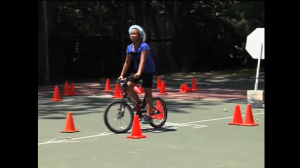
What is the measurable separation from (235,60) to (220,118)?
916 inches

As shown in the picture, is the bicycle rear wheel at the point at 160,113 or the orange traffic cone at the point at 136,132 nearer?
the orange traffic cone at the point at 136,132

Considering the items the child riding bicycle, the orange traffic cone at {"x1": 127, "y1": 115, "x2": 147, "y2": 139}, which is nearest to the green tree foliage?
the child riding bicycle

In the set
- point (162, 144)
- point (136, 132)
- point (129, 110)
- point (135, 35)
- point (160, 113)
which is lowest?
point (162, 144)

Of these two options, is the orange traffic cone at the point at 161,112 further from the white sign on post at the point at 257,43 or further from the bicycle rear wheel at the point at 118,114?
the white sign on post at the point at 257,43

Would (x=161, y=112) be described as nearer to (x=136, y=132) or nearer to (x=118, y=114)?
(x=118, y=114)

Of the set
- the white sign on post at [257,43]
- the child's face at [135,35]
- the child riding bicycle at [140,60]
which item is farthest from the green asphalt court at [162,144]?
the white sign on post at [257,43]

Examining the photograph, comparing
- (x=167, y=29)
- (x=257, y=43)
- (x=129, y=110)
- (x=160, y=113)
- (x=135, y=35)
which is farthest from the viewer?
(x=167, y=29)

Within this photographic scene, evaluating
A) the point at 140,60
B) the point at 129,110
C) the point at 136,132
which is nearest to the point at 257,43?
the point at 140,60

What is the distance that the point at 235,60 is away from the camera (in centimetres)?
3528

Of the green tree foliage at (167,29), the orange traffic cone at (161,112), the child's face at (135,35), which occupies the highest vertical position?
the green tree foliage at (167,29)

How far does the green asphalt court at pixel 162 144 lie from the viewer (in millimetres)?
7523

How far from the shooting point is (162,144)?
903 centimetres

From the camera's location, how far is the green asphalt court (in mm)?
7523
